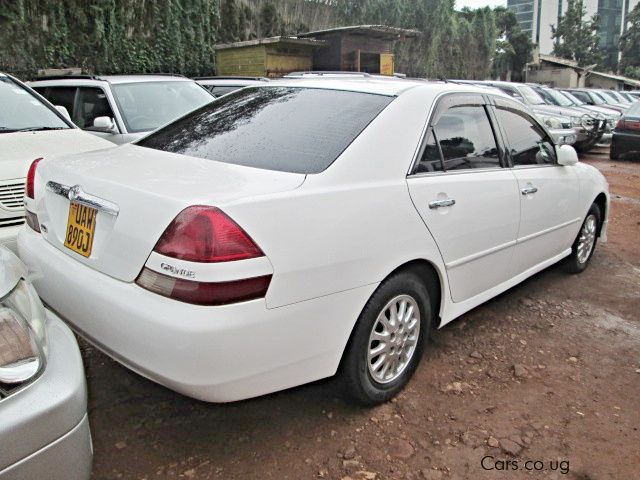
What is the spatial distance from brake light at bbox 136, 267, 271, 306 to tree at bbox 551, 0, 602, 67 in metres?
63.1

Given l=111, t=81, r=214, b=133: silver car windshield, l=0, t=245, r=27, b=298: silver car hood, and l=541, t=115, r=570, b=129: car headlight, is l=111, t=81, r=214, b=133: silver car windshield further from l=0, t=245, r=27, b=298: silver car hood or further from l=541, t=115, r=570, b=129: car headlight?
l=541, t=115, r=570, b=129: car headlight

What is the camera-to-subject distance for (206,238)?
2010mm

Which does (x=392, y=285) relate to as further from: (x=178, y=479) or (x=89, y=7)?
(x=89, y=7)

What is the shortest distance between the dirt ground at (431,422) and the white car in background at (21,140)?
1.22 m

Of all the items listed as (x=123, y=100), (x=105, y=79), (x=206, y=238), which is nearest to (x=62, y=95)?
(x=105, y=79)

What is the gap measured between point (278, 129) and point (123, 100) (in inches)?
170

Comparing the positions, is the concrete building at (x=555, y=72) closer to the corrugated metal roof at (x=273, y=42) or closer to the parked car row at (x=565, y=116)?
the parked car row at (x=565, y=116)

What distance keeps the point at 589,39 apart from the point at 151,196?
65.5 m

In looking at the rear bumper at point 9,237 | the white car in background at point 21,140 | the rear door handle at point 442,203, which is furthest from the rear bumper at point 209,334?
the white car in background at point 21,140

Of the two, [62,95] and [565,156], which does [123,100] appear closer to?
[62,95]

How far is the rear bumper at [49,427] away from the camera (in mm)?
1487

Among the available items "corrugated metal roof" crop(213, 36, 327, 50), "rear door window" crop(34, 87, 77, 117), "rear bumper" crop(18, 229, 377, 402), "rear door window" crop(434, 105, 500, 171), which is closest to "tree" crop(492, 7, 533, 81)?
"corrugated metal roof" crop(213, 36, 327, 50)

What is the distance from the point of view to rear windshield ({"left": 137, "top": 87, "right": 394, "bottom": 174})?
2527 mm

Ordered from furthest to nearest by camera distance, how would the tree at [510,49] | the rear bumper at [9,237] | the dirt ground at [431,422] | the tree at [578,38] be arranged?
the tree at [578,38] → the tree at [510,49] → the rear bumper at [9,237] → the dirt ground at [431,422]
